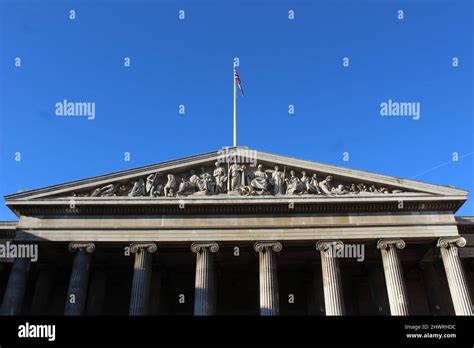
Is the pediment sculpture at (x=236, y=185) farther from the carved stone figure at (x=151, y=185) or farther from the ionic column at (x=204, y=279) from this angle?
the ionic column at (x=204, y=279)

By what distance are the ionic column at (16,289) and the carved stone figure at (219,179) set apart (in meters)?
11.9

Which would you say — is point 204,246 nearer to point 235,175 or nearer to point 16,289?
point 235,175

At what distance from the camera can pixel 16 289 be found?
2753cm

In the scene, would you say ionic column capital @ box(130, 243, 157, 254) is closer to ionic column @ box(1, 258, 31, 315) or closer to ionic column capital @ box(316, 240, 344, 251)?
ionic column @ box(1, 258, 31, 315)

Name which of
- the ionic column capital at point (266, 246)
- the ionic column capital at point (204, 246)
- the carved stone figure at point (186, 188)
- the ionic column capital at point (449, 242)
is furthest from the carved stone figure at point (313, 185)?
the ionic column capital at point (449, 242)

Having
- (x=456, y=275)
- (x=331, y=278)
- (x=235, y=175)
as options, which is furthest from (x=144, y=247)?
(x=456, y=275)

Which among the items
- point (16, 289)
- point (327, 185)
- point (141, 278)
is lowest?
point (16, 289)

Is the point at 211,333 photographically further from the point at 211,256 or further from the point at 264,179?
the point at 264,179

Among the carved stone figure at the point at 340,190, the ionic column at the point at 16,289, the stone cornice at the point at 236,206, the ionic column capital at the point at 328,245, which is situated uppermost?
the carved stone figure at the point at 340,190

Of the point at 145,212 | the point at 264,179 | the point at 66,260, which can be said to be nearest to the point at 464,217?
the point at 264,179

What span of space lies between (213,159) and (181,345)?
16056 millimetres

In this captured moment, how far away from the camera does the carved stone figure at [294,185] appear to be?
29.6m

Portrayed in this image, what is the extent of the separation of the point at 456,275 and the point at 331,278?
23.0ft

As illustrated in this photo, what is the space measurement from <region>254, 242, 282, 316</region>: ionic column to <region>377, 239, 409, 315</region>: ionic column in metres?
6.17
